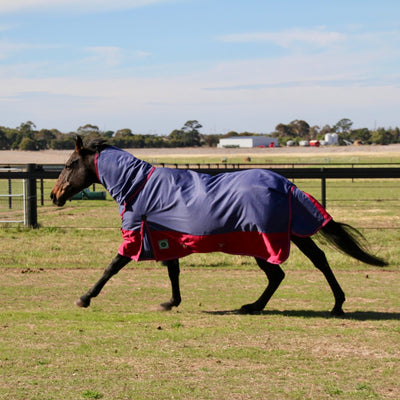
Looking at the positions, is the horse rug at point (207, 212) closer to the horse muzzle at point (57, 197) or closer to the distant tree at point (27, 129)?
the horse muzzle at point (57, 197)

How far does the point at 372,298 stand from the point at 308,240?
5.61ft

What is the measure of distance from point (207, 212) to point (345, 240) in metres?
1.66

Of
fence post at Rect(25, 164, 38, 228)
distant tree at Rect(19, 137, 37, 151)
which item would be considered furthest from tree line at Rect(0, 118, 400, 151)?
fence post at Rect(25, 164, 38, 228)

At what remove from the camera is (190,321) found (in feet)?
22.5

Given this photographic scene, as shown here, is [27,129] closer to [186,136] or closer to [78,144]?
[186,136]

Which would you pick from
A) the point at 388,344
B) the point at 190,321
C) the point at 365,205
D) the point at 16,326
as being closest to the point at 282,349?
the point at 388,344

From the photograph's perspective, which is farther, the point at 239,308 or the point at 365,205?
the point at 365,205

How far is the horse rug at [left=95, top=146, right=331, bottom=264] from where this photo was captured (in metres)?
6.78

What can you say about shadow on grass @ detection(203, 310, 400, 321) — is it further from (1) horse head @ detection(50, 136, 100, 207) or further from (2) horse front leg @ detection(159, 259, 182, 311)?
(1) horse head @ detection(50, 136, 100, 207)

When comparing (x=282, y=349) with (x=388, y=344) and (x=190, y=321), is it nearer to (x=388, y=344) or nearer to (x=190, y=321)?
(x=388, y=344)

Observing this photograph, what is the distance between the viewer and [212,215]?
6.83 metres

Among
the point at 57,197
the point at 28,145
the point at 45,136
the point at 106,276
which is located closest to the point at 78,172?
the point at 57,197

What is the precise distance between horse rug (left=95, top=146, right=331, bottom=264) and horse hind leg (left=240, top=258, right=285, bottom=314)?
0.66 m

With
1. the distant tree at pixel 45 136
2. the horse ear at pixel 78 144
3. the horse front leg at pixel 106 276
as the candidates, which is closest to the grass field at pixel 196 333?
the horse front leg at pixel 106 276
